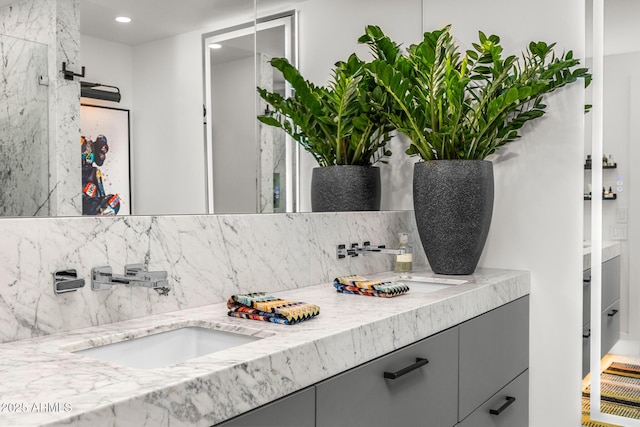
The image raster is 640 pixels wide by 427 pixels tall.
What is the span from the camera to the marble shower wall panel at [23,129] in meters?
1.20

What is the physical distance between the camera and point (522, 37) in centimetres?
240

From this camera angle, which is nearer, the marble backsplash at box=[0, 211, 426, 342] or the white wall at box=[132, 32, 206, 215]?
the marble backsplash at box=[0, 211, 426, 342]

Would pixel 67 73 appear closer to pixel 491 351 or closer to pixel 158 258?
pixel 158 258

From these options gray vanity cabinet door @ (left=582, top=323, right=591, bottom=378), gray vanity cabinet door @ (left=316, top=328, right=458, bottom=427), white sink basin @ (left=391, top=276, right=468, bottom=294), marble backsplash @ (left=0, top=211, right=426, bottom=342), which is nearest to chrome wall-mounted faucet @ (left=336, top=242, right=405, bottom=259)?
marble backsplash @ (left=0, top=211, right=426, bottom=342)

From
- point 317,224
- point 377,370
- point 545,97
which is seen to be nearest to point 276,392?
point 377,370

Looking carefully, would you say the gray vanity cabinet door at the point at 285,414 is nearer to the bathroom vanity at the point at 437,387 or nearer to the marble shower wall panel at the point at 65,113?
the bathroom vanity at the point at 437,387

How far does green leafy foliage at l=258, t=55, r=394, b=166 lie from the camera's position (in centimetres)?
214

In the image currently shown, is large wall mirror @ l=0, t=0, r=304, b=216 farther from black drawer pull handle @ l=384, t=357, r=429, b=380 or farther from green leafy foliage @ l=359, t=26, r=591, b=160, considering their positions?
black drawer pull handle @ l=384, t=357, r=429, b=380

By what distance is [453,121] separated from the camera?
84.6 inches

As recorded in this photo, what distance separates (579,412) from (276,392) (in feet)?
5.99

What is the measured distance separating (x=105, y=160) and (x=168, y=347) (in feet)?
1.68

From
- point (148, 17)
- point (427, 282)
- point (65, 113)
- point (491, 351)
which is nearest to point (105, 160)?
Result: point (65, 113)

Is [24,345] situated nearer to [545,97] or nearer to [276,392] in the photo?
[276,392]

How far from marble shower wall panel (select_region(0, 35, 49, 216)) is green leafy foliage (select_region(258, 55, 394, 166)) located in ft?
3.17
